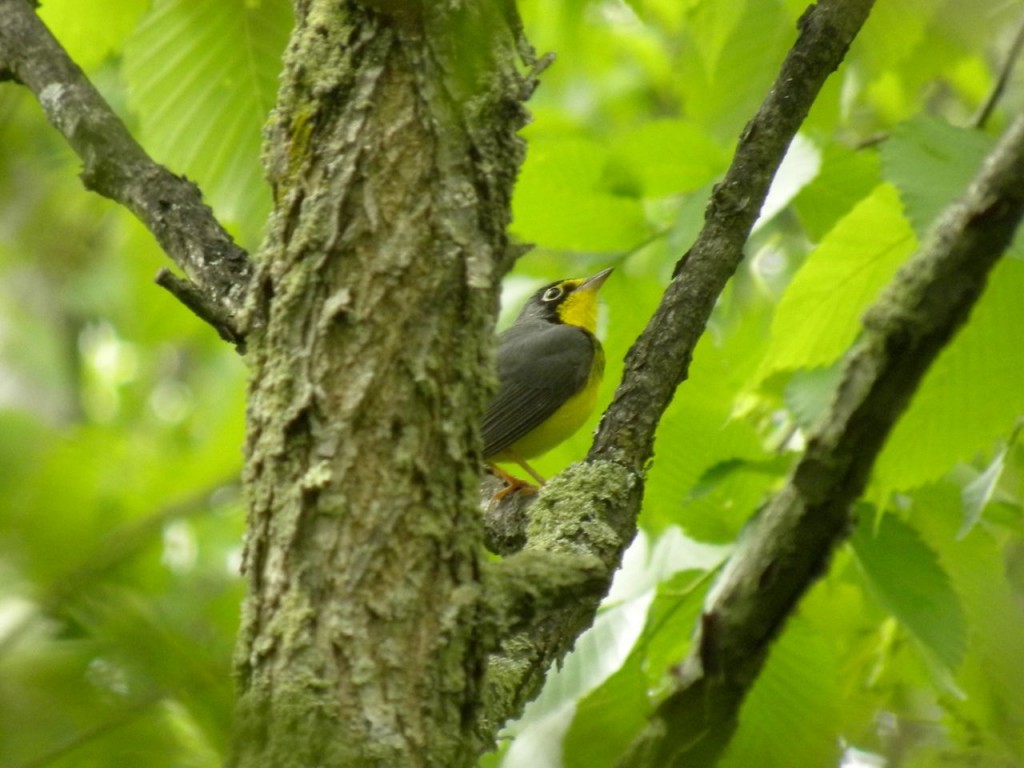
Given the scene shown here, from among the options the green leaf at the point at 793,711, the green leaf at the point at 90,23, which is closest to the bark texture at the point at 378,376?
the green leaf at the point at 793,711

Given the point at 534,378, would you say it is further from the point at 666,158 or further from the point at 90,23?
the point at 90,23

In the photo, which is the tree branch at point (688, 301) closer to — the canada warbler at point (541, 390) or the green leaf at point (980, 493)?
the green leaf at point (980, 493)

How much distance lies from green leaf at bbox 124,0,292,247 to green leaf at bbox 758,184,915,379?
1.71 meters

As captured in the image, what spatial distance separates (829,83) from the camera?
434 centimetres

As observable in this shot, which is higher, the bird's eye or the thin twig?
the bird's eye

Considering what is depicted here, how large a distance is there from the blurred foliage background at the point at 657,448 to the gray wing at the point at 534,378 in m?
1.05

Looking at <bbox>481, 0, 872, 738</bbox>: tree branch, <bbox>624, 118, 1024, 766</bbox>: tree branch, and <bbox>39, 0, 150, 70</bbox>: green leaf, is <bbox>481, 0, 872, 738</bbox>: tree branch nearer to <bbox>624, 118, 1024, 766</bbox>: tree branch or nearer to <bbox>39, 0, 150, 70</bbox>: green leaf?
<bbox>624, 118, 1024, 766</bbox>: tree branch

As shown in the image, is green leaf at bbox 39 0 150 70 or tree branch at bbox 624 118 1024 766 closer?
tree branch at bbox 624 118 1024 766

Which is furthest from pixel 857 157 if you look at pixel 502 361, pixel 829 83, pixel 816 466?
pixel 816 466

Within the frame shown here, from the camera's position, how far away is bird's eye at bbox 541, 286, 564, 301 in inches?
311

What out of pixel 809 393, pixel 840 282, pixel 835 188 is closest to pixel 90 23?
pixel 840 282

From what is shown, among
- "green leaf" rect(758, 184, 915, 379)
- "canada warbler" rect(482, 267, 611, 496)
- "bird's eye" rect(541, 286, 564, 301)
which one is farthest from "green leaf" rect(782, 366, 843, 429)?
"bird's eye" rect(541, 286, 564, 301)

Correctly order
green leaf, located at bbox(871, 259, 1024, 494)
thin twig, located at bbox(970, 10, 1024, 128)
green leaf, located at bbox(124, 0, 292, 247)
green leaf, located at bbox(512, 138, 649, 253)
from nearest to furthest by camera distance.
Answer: green leaf, located at bbox(871, 259, 1024, 494)
green leaf, located at bbox(124, 0, 292, 247)
thin twig, located at bbox(970, 10, 1024, 128)
green leaf, located at bbox(512, 138, 649, 253)

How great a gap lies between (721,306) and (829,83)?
1557 mm
